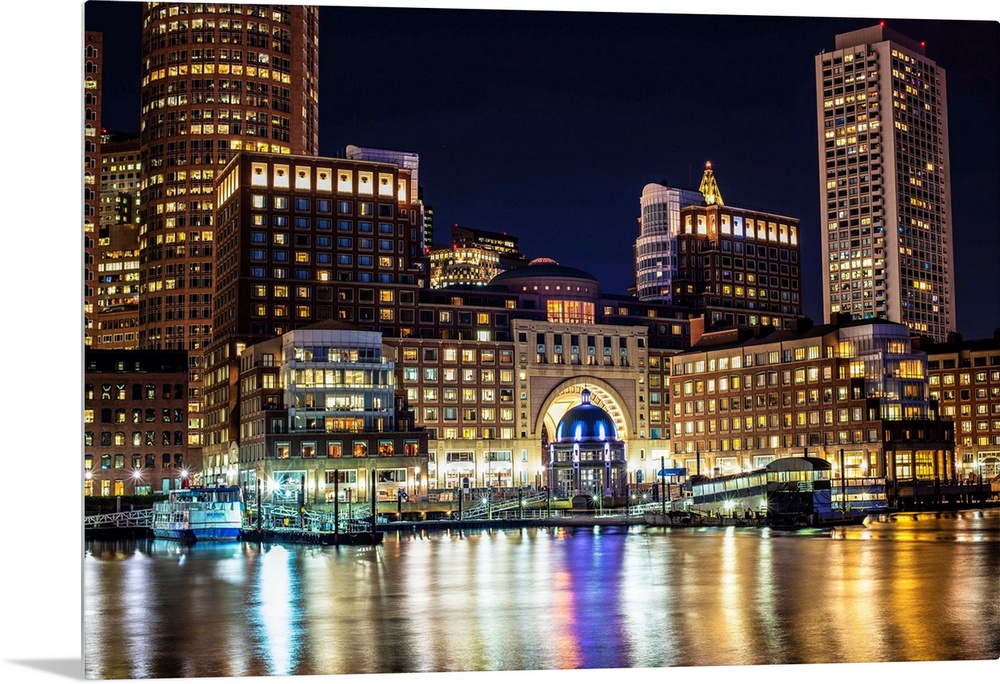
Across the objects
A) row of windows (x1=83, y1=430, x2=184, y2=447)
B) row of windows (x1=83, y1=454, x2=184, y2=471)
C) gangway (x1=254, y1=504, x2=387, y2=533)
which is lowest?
gangway (x1=254, y1=504, x2=387, y2=533)

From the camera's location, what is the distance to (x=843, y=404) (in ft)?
585

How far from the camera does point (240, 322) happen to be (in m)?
190

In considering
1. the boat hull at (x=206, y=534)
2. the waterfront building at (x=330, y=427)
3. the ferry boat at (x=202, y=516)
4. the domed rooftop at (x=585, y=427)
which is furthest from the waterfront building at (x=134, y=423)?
the domed rooftop at (x=585, y=427)

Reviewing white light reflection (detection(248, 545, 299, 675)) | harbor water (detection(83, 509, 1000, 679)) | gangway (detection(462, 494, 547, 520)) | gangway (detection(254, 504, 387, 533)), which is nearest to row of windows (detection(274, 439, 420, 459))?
gangway (detection(254, 504, 387, 533))

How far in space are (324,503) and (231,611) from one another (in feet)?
296

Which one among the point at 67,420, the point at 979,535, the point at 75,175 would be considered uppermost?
the point at 75,175

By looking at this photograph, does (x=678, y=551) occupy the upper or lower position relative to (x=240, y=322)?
lower

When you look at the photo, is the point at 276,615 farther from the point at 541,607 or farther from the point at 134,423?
the point at 134,423

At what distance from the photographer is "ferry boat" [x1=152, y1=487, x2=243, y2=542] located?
4815 inches

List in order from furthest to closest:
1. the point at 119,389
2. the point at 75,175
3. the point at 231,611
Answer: the point at 119,389, the point at 231,611, the point at 75,175

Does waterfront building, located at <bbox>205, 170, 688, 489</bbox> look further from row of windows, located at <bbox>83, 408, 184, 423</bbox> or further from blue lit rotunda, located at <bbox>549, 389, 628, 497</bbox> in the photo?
blue lit rotunda, located at <bbox>549, 389, 628, 497</bbox>

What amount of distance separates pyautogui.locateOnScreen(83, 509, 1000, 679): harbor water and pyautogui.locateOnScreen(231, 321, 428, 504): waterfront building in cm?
5114

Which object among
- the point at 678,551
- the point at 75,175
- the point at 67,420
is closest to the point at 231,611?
the point at 67,420

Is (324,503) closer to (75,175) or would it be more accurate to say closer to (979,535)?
Result: (979,535)
